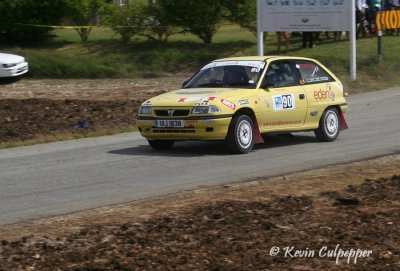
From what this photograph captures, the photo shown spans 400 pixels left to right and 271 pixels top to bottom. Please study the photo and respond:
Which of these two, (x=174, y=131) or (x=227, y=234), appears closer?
(x=227, y=234)

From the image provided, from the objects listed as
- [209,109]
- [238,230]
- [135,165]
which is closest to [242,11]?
[209,109]

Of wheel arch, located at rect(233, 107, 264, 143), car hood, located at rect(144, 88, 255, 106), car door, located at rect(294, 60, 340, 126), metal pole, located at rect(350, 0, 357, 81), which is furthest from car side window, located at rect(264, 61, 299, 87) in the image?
metal pole, located at rect(350, 0, 357, 81)

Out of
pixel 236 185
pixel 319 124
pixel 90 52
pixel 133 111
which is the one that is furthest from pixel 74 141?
pixel 90 52

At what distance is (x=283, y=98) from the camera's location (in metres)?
15.4

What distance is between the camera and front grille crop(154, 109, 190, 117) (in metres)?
14.4

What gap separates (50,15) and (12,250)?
2501cm

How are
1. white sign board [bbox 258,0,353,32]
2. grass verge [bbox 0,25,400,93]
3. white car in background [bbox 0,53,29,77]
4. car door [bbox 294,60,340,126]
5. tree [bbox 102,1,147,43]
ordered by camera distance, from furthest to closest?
tree [bbox 102,1,147,43] < grass verge [bbox 0,25,400,93] < white car in background [bbox 0,53,29,77] < white sign board [bbox 258,0,353,32] < car door [bbox 294,60,340,126]

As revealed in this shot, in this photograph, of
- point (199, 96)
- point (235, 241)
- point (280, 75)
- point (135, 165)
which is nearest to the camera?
point (235, 241)

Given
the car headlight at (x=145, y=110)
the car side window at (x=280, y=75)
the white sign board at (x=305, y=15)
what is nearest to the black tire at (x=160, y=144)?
the car headlight at (x=145, y=110)

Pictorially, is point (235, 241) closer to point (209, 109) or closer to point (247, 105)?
point (209, 109)

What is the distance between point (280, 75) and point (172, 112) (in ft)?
7.27

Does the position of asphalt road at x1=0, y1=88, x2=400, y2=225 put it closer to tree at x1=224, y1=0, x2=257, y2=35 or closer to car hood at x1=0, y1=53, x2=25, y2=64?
car hood at x1=0, y1=53, x2=25, y2=64

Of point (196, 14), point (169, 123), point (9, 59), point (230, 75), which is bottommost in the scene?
point (169, 123)

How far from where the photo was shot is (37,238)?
868 cm
